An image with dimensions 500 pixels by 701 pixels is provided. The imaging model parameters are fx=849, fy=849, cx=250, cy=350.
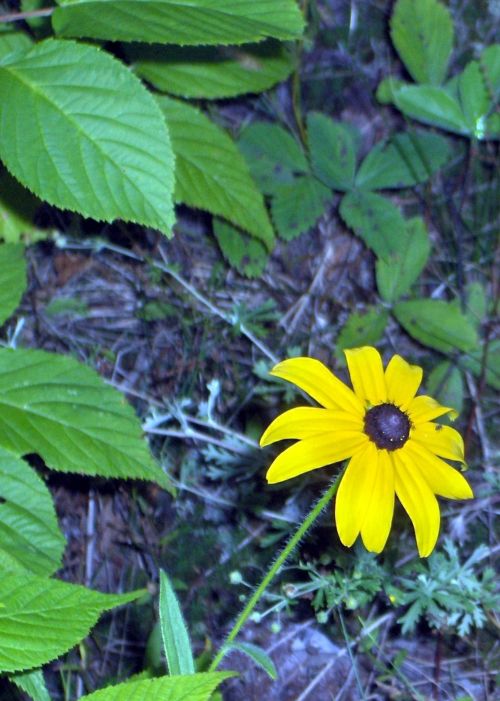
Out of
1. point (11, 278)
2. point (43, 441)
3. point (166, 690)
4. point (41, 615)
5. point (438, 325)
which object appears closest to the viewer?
point (166, 690)

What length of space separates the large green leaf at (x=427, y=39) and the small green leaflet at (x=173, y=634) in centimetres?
194

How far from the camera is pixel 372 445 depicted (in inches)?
60.3

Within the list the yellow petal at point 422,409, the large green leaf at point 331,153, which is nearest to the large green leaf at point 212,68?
the large green leaf at point 331,153

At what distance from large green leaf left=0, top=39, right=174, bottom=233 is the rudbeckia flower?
48 centimetres

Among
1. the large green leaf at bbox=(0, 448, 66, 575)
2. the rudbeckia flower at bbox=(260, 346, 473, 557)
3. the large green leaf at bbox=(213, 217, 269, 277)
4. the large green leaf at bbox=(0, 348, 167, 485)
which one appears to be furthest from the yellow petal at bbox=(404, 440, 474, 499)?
the large green leaf at bbox=(213, 217, 269, 277)

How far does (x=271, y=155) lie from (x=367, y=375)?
4.16ft

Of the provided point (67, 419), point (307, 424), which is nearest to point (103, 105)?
point (67, 419)

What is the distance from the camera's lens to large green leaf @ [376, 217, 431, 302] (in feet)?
8.35

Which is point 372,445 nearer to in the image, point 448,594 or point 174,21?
point 448,594

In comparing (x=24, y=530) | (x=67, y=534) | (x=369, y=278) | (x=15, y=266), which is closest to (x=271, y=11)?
(x=15, y=266)

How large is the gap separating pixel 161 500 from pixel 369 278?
95 cm

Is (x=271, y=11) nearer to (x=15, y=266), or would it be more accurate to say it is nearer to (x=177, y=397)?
(x=15, y=266)

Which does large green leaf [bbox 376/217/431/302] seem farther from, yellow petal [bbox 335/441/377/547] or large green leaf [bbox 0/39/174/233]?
yellow petal [bbox 335/441/377/547]

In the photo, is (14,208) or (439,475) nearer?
(439,475)
